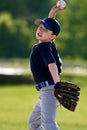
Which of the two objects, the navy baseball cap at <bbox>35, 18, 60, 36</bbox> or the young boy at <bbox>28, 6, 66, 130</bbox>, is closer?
the young boy at <bbox>28, 6, 66, 130</bbox>

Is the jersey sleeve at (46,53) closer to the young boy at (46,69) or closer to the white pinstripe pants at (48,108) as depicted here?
the young boy at (46,69)

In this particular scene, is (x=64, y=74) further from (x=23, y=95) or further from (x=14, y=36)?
(x=14, y=36)

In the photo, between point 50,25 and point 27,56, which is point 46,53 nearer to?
point 50,25

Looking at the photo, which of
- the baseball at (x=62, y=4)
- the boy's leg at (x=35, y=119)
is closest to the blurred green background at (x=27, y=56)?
the boy's leg at (x=35, y=119)

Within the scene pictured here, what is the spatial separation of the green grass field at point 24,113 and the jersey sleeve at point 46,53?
3269 millimetres

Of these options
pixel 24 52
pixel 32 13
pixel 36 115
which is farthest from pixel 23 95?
pixel 32 13

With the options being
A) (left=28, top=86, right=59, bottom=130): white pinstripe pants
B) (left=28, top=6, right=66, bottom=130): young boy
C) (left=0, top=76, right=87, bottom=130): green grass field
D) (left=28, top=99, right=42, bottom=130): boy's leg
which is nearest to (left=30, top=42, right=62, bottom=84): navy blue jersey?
(left=28, top=6, right=66, bottom=130): young boy

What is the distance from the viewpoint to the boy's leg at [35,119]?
22.7 ft

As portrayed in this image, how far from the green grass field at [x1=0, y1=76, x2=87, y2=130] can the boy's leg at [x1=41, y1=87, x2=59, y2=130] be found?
123 inches

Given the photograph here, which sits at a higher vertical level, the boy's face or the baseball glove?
the boy's face

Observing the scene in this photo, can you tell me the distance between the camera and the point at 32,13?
6625cm

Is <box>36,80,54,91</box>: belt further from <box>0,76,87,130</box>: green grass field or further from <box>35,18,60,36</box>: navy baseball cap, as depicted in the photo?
<box>0,76,87,130</box>: green grass field

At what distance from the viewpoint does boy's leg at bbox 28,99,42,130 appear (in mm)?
6916

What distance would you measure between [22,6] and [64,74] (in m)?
41.0
